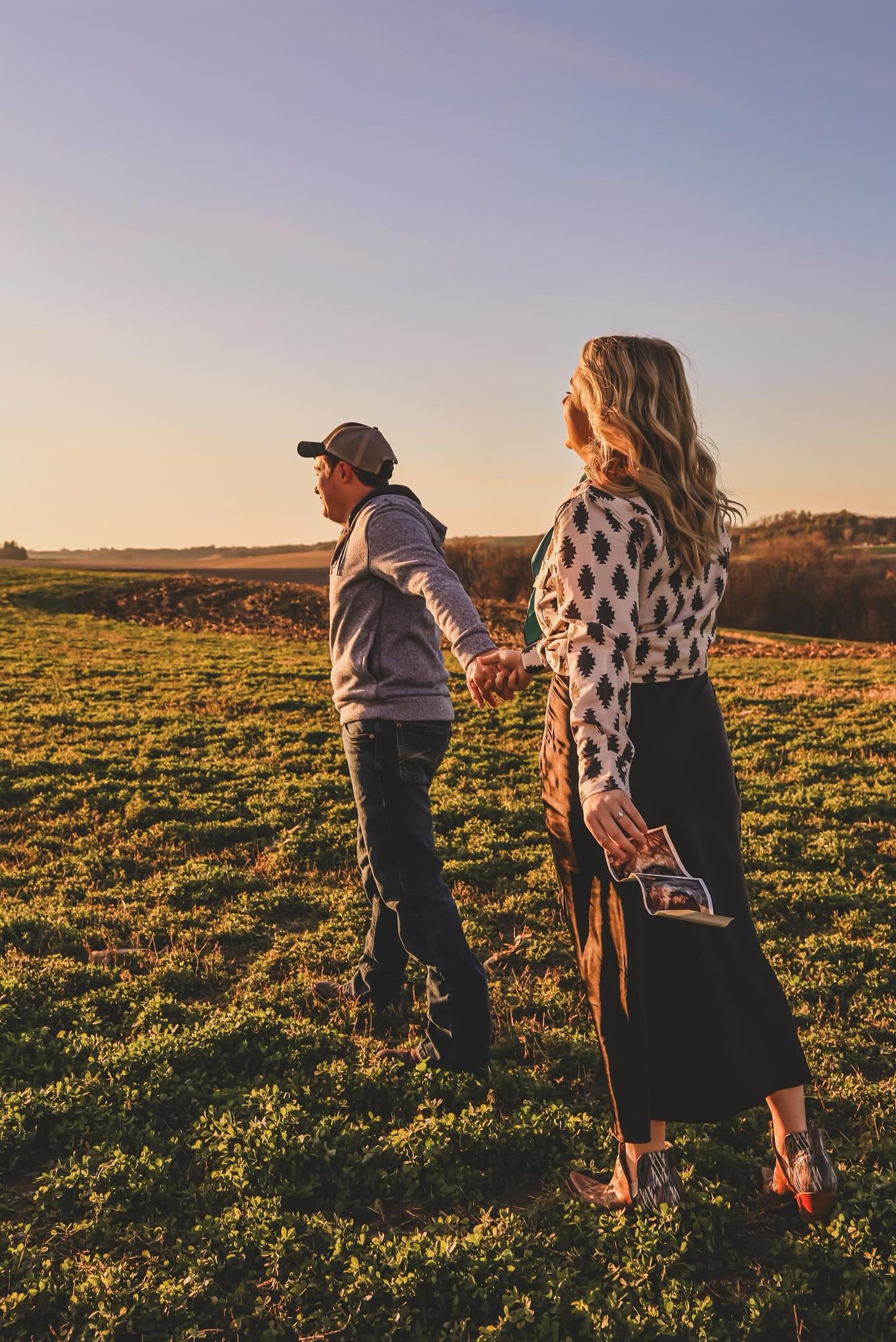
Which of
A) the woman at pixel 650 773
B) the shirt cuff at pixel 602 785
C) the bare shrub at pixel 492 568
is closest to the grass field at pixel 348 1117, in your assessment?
the woman at pixel 650 773

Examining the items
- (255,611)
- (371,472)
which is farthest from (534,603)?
(255,611)

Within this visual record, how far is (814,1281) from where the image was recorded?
10.5ft

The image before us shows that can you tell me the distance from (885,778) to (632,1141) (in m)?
8.20

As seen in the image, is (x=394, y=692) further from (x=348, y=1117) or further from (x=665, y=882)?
(x=348, y=1117)

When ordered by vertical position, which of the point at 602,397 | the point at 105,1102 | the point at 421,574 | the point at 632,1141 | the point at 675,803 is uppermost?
the point at 602,397

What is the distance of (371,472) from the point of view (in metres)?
4.21

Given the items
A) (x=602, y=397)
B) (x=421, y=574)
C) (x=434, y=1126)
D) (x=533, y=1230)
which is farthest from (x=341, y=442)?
(x=533, y=1230)

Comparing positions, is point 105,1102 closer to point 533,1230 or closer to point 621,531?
point 533,1230

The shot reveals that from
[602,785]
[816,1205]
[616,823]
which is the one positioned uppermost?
[602,785]

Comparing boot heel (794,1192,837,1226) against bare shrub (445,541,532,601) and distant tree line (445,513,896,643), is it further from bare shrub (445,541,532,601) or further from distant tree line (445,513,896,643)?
bare shrub (445,541,532,601)

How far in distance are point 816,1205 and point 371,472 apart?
11.2 feet

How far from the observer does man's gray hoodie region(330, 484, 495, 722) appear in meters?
4.02

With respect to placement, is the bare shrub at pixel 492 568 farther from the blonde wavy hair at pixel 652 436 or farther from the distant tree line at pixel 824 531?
the blonde wavy hair at pixel 652 436

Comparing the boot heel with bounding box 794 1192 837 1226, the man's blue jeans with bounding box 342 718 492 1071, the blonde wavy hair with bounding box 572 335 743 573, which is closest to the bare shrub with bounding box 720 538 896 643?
the man's blue jeans with bounding box 342 718 492 1071
